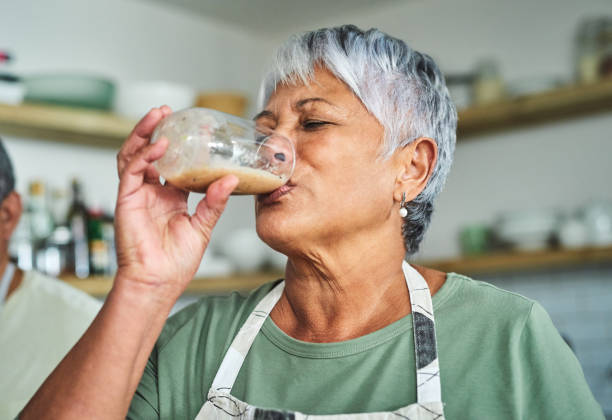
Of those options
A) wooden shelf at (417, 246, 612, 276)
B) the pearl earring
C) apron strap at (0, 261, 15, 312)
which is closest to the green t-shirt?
the pearl earring

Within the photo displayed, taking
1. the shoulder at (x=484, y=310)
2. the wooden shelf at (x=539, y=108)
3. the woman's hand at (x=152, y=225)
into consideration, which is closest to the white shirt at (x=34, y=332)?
the woman's hand at (x=152, y=225)

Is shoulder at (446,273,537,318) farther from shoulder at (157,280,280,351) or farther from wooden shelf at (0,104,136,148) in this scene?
wooden shelf at (0,104,136,148)

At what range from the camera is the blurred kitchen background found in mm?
2928

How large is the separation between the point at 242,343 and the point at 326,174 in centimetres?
42

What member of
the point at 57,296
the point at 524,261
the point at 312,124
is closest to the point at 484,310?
the point at 312,124

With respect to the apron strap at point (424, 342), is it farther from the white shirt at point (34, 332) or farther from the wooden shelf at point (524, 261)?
the wooden shelf at point (524, 261)

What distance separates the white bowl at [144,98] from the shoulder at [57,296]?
1.35 m

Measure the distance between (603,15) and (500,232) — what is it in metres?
1.18

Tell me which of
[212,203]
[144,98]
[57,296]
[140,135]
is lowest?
[57,296]

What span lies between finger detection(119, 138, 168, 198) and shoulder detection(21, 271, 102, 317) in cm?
76

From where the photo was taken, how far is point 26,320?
1.85m

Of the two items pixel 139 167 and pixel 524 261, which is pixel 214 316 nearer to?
pixel 139 167

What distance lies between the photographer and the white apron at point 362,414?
117cm

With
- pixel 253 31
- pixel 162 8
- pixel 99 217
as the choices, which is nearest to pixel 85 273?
pixel 99 217
